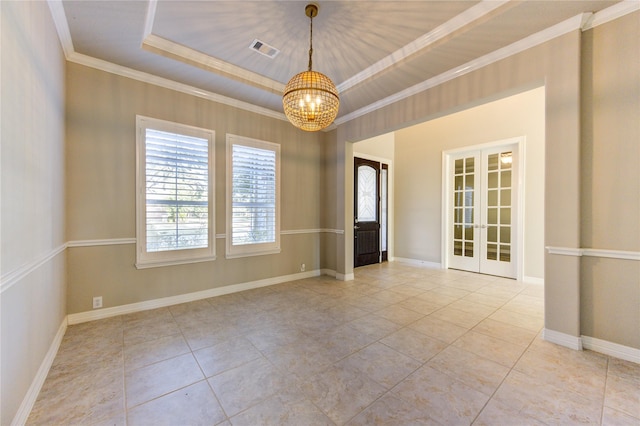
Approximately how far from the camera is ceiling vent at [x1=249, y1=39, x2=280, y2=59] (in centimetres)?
284

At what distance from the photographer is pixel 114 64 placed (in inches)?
119

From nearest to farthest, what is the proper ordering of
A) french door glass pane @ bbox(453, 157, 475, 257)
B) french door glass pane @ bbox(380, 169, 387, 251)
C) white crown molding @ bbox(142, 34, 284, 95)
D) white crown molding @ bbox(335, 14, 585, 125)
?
white crown molding @ bbox(335, 14, 585, 125), white crown molding @ bbox(142, 34, 284, 95), french door glass pane @ bbox(453, 157, 475, 257), french door glass pane @ bbox(380, 169, 387, 251)

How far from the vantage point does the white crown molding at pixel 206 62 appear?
9.09ft

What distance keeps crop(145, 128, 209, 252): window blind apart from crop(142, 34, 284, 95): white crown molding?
94cm

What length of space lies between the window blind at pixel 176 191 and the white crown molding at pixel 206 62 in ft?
3.09

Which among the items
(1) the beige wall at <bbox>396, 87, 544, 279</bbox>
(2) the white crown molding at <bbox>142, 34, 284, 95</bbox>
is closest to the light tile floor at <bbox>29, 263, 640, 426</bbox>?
(1) the beige wall at <bbox>396, 87, 544, 279</bbox>

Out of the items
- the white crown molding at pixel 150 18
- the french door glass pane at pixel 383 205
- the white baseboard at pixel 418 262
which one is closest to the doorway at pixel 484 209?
the white baseboard at pixel 418 262

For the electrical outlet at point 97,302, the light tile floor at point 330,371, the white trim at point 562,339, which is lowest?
the light tile floor at point 330,371

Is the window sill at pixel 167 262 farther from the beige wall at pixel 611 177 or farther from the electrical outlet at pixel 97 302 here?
the beige wall at pixel 611 177

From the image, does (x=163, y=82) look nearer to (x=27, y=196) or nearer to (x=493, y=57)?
(x=27, y=196)

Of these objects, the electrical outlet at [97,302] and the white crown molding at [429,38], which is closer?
the white crown molding at [429,38]

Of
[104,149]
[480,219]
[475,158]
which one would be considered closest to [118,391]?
[104,149]

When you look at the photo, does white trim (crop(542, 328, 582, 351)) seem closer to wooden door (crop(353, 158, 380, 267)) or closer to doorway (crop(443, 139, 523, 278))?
doorway (crop(443, 139, 523, 278))

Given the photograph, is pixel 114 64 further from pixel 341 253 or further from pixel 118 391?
pixel 341 253
